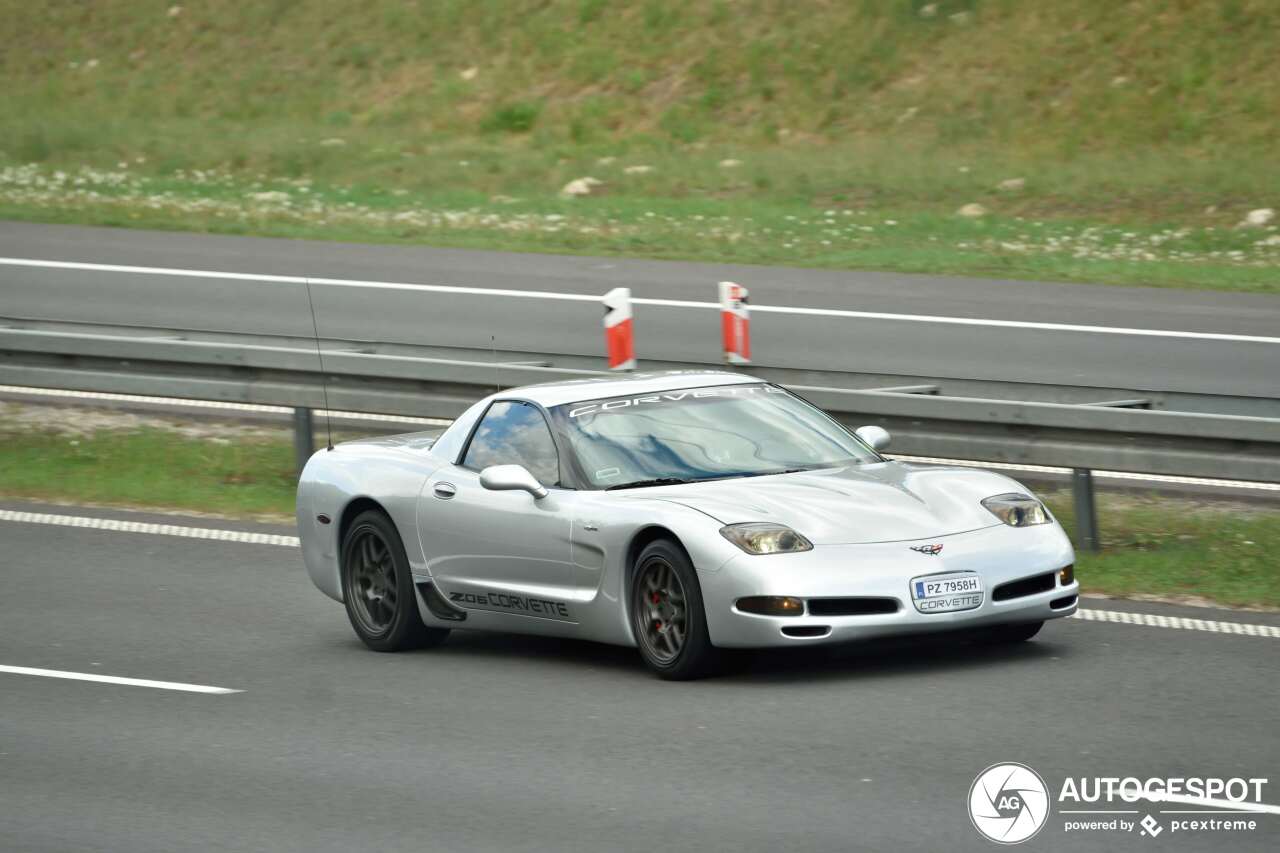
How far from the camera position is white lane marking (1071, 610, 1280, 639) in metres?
9.73

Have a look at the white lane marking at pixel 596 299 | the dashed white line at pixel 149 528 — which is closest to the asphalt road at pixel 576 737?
the dashed white line at pixel 149 528

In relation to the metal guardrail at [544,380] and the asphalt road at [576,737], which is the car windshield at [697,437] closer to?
the asphalt road at [576,737]

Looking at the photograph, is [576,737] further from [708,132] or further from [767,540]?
[708,132]

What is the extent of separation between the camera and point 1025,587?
28.7 feet

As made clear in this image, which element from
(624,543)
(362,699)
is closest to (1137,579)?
(624,543)

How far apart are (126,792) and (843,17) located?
26.1m

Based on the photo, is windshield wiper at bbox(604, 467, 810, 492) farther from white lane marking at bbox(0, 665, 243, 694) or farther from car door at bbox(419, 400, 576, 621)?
white lane marking at bbox(0, 665, 243, 694)

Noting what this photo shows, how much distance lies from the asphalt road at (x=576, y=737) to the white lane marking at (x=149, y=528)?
222 centimetres

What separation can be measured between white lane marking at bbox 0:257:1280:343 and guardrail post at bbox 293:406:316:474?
4684 millimetres

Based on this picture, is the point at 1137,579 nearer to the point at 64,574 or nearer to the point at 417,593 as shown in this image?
the point at 417,593

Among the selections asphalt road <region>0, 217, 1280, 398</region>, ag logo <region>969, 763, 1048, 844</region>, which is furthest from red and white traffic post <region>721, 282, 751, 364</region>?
ag logo <region>969, 763, 1048, 844</region>

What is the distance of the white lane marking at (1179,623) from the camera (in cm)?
973

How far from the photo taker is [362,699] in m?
8.97

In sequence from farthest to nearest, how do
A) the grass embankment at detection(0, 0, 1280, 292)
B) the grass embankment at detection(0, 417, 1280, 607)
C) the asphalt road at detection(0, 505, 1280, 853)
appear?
the grass embankment at detection(0, 0, 1280, 292) → the grass embankment at detection(0, 417, 1280, 607) → the asphalt road at detection(0, 505, 1280, 853)
